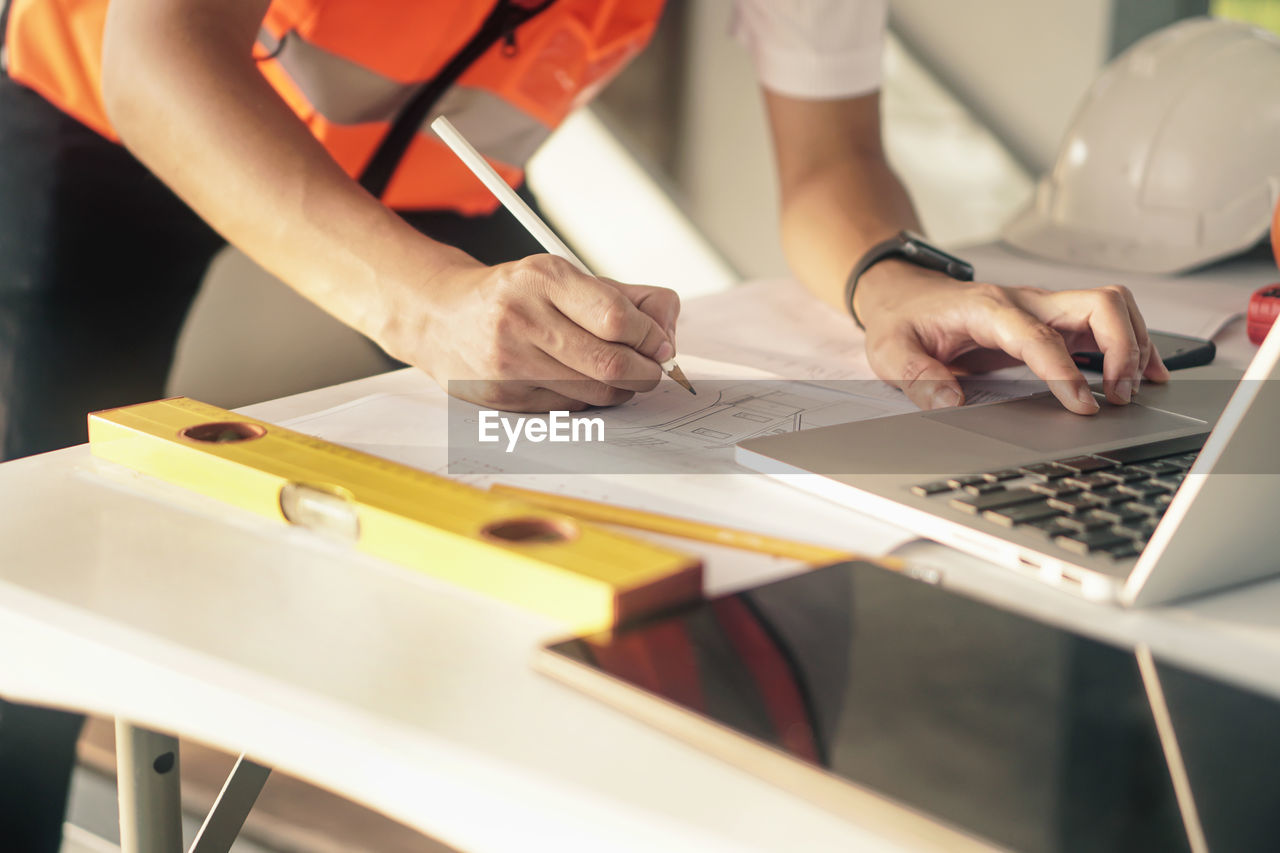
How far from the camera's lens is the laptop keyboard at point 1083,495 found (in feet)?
1.76

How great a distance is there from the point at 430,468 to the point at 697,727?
1.03 feet

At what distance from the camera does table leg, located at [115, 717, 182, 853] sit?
63 cm

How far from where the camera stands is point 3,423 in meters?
1.19

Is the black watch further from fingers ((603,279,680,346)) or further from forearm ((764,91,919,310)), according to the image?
fingers ((603,279,680,346))

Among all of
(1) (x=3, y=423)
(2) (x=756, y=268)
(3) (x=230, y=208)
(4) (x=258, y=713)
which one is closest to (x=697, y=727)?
(4) (x=258, y=713)

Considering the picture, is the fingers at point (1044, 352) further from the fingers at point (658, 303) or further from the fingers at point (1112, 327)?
the fingers at point (658, 303)

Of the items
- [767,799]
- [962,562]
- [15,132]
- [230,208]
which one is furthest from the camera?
[15,132]

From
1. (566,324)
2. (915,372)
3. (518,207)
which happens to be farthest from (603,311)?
(915,372)

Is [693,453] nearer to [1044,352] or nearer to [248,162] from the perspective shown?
[1044,352]

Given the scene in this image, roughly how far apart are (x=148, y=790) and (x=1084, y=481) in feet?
1.75

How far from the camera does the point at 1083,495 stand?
58 cm

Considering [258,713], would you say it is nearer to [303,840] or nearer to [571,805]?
[571,805]

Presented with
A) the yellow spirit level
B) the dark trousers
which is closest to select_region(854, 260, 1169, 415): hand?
the yellow spirit level

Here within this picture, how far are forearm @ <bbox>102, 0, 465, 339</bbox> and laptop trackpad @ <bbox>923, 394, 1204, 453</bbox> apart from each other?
1.24 ft
